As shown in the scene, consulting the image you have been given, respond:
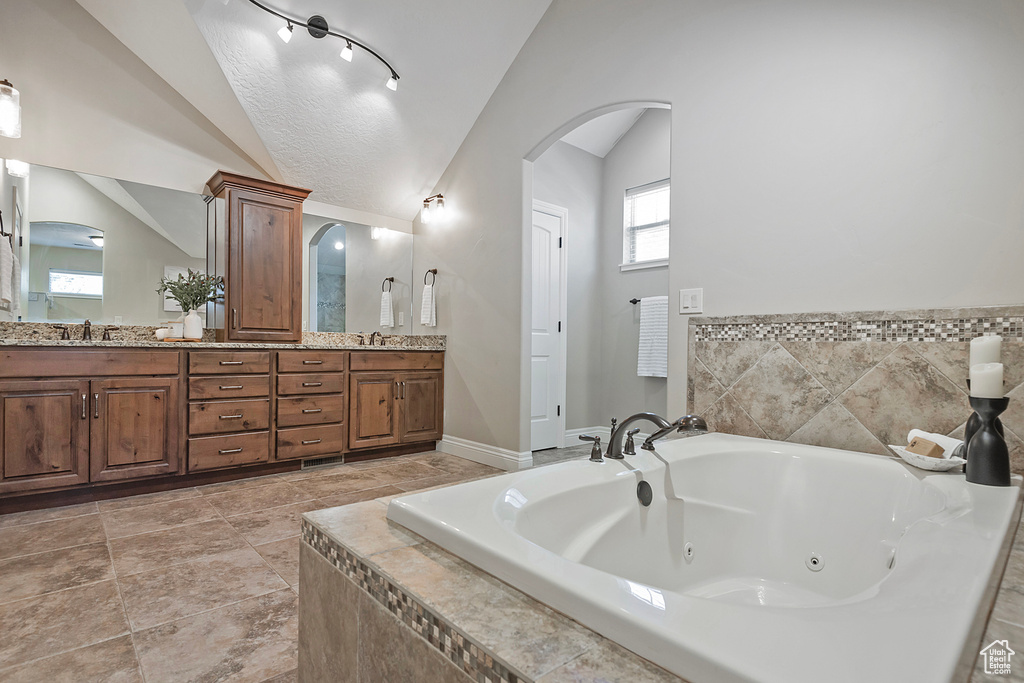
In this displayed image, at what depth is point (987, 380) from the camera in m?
1.31

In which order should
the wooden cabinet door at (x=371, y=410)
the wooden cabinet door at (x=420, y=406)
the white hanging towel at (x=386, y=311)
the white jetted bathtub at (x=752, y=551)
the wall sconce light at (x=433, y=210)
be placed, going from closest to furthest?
the white jetted bathtub at (x=752, y=551), the wooden cabinet door at (x=371, y=410), the wooden cabinet door at (x=420, y=406), the wall sconce light at (x=433, y=210), the white hanging towel at (x=386, y=311)

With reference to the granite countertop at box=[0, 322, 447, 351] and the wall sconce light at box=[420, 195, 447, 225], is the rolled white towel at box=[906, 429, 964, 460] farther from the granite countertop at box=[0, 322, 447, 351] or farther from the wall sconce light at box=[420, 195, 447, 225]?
the wall sconce light at box=[420, 195, 447, 225]

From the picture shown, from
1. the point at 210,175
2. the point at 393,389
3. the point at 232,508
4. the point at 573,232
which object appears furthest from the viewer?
the point at 573,232

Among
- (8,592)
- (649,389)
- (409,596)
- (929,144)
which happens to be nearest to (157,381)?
(8,592)

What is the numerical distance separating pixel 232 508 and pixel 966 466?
2.93 meters

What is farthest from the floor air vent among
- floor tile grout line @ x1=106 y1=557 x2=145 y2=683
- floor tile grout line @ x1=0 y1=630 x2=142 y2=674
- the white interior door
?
floor tile grout line @ x1=0 y1=630 x2=142 y2=674

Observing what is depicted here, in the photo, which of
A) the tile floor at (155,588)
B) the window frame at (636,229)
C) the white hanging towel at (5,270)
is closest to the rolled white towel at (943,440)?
the tile floor at (155,588)

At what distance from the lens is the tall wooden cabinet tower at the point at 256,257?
329 cm

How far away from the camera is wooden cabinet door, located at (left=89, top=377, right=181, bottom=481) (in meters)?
2.64

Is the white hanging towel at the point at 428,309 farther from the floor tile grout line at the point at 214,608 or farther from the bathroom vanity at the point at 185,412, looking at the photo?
the floor tile grout line at the point at 214,608

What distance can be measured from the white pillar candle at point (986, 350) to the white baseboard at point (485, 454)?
2464 mm

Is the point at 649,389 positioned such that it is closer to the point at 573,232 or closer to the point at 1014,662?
the point at 573,232

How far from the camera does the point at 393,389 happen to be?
12.6 feet

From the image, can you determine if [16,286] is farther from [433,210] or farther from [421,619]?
[421,619]
